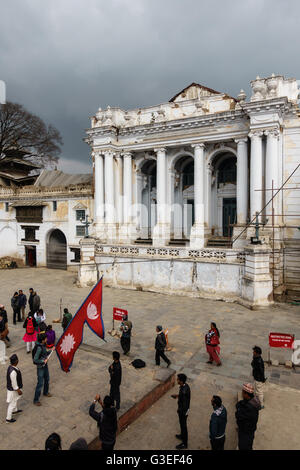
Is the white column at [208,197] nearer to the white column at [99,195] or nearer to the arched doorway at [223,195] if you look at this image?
the arched doorway at [223,195]

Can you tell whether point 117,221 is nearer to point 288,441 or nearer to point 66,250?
point 66,250

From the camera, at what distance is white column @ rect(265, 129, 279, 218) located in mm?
18469

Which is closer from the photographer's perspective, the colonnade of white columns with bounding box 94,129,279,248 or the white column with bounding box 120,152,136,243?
the colonnade of white columns with bounding box 94,129,279,248

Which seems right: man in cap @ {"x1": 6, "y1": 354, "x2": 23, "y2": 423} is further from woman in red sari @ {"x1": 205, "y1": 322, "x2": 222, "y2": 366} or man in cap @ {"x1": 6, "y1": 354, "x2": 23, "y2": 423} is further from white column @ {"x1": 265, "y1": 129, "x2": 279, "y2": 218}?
white column @ {"x1": 265, "y1": 129, "x2": 279, "y2": 218}

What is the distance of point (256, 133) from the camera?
1884 cm

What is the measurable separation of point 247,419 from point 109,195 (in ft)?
68.6

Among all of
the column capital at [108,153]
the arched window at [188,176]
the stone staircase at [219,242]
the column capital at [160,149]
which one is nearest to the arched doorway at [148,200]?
the arched window at [188,176]

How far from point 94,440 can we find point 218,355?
17.1 ft

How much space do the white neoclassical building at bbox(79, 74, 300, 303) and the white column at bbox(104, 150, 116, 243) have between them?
0.08 meters

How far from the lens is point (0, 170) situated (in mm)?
38625

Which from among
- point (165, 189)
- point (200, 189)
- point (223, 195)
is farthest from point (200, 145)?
point (223, 195)

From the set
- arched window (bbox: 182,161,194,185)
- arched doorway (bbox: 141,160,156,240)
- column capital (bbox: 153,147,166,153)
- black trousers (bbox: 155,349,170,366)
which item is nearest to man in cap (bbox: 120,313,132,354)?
black trousers (bbox: 155,349,170,366)

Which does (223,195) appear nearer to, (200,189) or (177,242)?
(200,189)

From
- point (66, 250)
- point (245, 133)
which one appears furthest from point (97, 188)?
point (245, 133)
